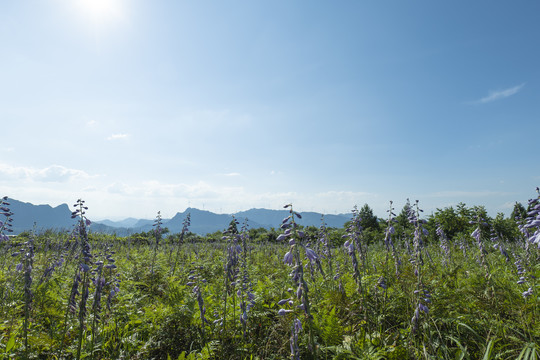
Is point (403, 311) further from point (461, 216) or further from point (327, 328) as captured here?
point (461, 216)

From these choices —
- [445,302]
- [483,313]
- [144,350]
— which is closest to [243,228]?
[144,350]

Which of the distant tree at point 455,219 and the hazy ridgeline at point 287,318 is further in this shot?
the distant tree at point 455,219

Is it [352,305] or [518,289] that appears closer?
[352,305]

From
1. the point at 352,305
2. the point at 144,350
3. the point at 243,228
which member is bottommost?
the point at 144,350

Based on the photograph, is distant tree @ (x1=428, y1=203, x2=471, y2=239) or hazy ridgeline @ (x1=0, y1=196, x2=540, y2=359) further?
distant tree @ (x1=428, y1=203, x2=471, y2=239)

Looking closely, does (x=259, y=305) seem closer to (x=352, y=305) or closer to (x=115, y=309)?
(x=352, y=305)

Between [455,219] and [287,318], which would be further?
[455,219]

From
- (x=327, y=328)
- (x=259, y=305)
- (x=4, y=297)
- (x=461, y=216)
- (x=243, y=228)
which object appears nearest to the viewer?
(x=327, y=328)

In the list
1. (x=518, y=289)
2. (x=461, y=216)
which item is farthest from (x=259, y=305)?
(x=461, y=216)

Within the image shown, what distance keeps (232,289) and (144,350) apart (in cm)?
182

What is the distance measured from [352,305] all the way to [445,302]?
176 centimetres

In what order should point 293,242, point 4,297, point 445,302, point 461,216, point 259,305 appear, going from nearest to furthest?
point 293,242, point 445,302, point 259,305, point 4,297, point 461,216

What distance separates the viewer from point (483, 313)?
4.13 meters

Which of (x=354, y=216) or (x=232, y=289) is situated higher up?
(x=354, y=216)
